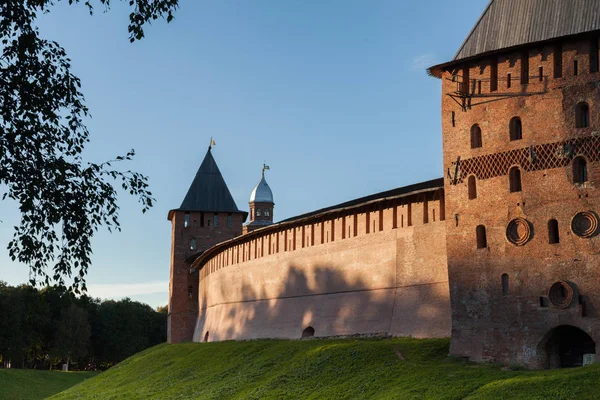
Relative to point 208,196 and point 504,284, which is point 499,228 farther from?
point 208,196

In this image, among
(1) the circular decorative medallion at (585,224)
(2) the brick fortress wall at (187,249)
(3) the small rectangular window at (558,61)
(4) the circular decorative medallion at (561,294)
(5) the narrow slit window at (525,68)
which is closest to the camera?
(4) the circular decorative medallion at (561,294)

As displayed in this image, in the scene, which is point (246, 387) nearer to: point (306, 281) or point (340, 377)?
point (340, 377)

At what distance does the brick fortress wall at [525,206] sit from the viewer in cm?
1802

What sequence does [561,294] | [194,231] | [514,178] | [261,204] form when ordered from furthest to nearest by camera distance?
[261,204] → [194,231] → [514,178] → [561,294]

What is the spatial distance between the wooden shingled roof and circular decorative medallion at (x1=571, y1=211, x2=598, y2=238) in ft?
13.7

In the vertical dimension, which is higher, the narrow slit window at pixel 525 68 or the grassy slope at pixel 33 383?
the narrow slit window at pixel 525 68

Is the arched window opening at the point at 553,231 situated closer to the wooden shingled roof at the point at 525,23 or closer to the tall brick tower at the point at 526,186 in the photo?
the tall brick tower at the point at 526,186

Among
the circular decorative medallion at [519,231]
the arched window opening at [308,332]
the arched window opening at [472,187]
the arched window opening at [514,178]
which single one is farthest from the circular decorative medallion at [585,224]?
the arched window opening at [308,332]

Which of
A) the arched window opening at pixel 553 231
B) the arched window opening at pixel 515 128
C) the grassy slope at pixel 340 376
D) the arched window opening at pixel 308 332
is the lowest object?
the grassy slope at pixel 340 376

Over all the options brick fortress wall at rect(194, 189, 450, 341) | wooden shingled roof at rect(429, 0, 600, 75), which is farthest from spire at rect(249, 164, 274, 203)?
wooden shingled roof at rect(429, 0, 600, 75)

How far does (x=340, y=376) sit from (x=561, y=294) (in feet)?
17.6

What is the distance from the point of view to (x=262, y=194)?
6084cm

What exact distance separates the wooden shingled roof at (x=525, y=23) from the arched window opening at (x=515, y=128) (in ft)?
5.85

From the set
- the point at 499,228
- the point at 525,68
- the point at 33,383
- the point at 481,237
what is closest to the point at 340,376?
the point at 481,237
